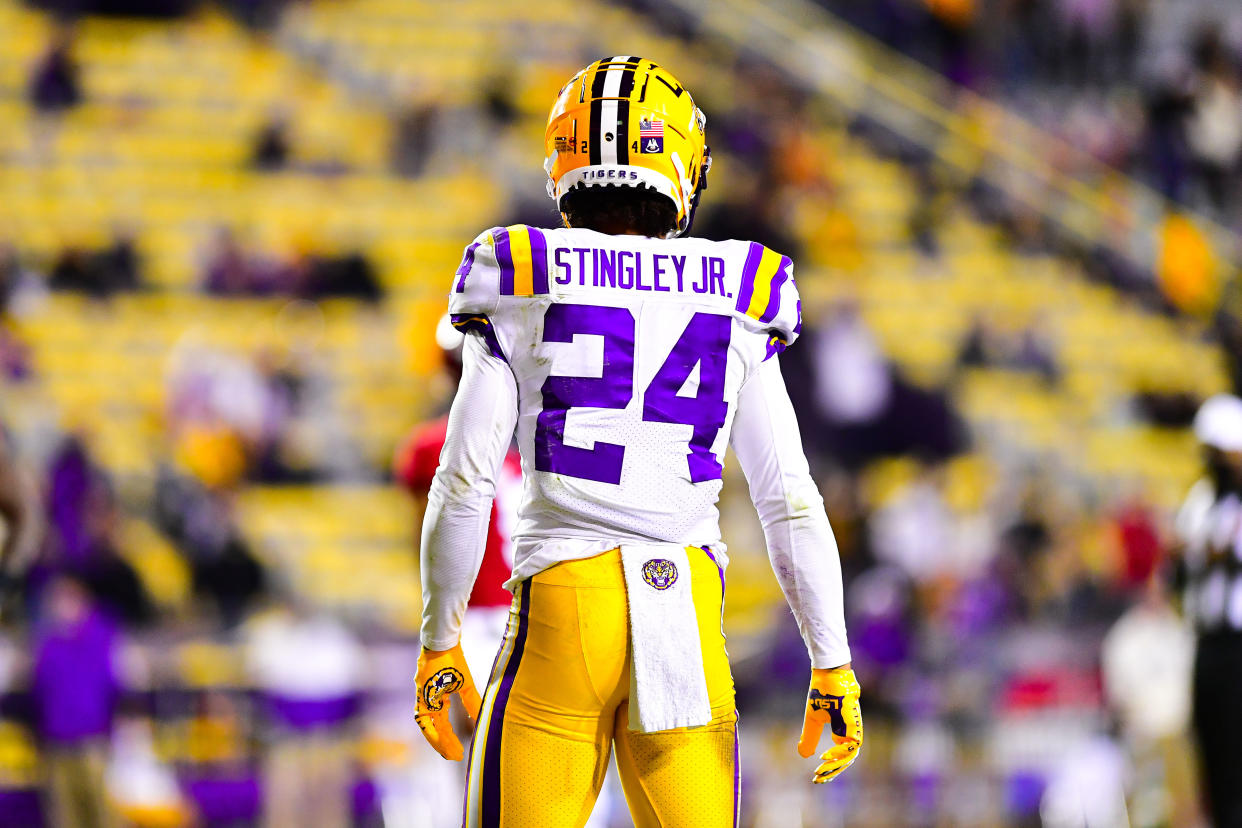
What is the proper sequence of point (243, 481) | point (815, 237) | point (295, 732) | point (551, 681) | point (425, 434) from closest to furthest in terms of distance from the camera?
point (551, 681) < point (425, 434) < point (295, 732) < point (243, 481) < point (815, 237)

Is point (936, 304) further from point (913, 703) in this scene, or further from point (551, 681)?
point (551, 681)

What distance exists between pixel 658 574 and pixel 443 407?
2.69 metres

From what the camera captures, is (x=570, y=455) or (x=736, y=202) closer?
(x=570, y=455)

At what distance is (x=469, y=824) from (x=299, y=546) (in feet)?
30.9

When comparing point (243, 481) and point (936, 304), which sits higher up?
point (936, 304)

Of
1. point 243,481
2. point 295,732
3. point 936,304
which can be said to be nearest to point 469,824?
point 295,732

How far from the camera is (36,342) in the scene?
13133 mm

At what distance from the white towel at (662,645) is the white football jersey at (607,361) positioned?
0.06m

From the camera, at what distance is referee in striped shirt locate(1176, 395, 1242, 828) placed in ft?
22.3

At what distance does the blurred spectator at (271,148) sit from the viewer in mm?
14422

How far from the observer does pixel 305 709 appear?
367 inches

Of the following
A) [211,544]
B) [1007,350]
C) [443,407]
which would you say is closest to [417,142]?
[211,544]

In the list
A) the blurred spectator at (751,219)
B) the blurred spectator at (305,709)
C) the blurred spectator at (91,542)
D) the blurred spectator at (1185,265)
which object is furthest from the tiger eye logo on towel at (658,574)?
the blurred spectator at (1185,265)

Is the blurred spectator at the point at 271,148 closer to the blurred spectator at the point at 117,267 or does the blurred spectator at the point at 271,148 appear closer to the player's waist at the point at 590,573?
the blurred spectator at the point at 117,267
